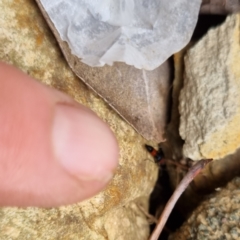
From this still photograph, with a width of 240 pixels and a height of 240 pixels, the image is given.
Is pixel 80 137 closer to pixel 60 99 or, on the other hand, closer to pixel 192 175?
pixel 60 99

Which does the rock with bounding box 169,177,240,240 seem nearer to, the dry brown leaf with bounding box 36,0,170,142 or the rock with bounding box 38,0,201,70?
the dry brown leaf with bounding box 36,0,170,142

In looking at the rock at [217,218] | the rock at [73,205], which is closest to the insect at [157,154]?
the rock at [73,205]

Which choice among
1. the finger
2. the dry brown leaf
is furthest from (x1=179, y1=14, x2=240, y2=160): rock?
the finger

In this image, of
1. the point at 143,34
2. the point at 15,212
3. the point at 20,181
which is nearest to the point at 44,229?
the point at 15,212

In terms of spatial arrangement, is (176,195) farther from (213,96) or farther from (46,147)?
(46,147)

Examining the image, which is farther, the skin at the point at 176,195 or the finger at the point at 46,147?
the skin at the point at 176,195

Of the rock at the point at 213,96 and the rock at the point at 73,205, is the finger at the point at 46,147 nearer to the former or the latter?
the rock at the point at 73,205
